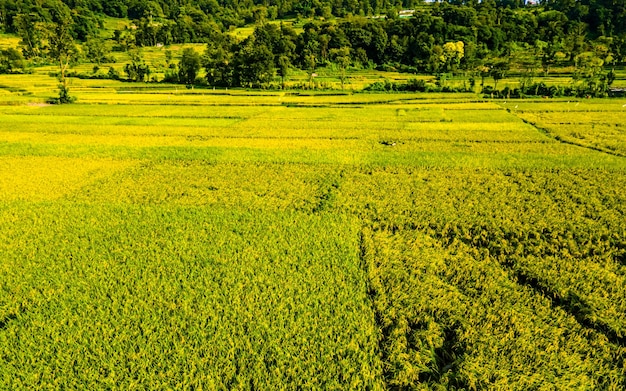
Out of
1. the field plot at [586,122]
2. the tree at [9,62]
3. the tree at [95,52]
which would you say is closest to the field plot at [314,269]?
the field plot at [586,122]

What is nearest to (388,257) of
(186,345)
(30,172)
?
(186,345)

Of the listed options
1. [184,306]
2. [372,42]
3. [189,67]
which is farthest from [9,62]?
[184,306]

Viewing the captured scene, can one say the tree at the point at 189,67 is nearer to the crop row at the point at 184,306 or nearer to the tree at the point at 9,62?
the tree at the point at 9,62

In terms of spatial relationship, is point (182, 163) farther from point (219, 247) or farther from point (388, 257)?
point (388, 257)

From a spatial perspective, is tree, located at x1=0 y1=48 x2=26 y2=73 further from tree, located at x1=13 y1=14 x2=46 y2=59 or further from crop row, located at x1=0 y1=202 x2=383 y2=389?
crop row, located at x1=0 y1=202 x2=383 y2=389

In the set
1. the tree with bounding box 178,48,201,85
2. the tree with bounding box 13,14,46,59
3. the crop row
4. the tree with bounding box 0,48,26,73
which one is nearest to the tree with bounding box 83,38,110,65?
the tree with bounding box 13,14,46,59

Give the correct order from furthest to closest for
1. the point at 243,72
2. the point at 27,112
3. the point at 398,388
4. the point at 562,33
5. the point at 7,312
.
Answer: the point at 562,33 → the point at 243,72 → the point at 27,112 → the point at 7,312 → the point at 398,388

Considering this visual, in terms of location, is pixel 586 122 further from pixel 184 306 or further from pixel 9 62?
pixel 9 62
